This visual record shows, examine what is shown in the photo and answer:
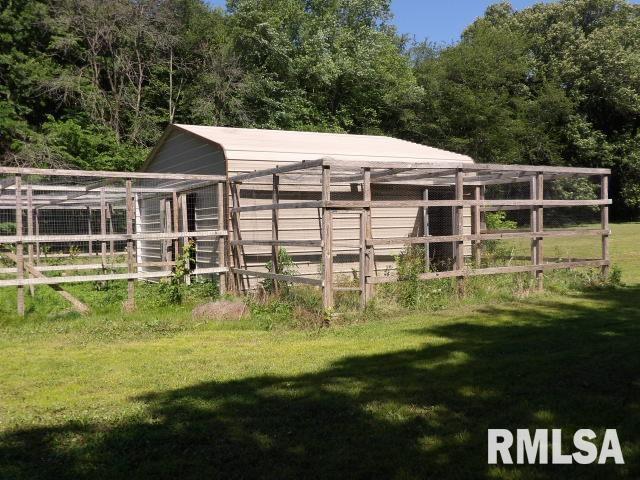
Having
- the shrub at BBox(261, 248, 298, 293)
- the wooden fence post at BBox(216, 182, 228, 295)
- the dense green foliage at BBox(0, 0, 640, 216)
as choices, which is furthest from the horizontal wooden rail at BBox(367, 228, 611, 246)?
the dense green foliage at BBox(0, 0, 640, 216)

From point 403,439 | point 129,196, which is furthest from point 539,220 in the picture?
point 403,439

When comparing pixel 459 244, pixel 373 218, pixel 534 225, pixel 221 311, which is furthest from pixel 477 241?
pixel 221 311

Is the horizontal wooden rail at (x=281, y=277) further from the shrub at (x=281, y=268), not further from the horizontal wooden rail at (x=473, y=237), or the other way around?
the horizontal wooden rail at (x=473, y=237)

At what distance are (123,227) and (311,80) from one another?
15.5m

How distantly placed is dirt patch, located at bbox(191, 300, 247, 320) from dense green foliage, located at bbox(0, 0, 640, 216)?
1549cm

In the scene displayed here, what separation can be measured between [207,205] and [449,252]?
5559 millimetres

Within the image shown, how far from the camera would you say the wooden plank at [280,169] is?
9.00 metres

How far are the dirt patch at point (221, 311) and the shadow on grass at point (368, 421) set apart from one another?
3167 mm

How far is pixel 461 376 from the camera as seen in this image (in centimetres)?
574

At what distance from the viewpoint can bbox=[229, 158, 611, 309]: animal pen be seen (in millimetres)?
9375

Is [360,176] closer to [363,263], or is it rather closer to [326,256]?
[363,263]

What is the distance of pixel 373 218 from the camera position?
44.2 ft

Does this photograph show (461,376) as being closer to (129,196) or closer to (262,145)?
(129,196)

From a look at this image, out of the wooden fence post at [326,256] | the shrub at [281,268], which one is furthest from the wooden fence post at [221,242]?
the wooden fence post at [326,256]
